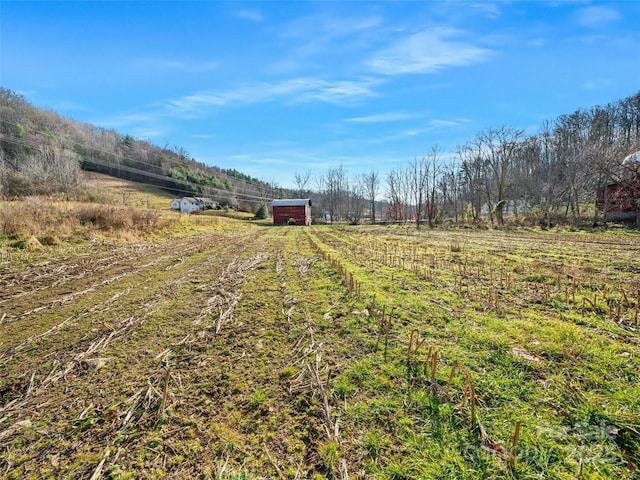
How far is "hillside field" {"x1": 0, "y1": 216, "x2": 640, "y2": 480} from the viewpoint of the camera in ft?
7.24

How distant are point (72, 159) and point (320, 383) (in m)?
49.0

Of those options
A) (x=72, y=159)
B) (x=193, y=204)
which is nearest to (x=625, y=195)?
(x=72, y=159)

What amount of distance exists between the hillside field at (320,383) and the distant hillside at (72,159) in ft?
89.6

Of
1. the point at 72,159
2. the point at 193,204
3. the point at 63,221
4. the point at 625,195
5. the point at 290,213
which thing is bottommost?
the point at 63,221

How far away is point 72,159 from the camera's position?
36.5 meters

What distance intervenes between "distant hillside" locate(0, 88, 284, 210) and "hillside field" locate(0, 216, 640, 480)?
27318 millimetres

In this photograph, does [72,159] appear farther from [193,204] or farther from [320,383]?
[320,383]

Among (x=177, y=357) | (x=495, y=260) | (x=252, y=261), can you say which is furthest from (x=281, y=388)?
(x=495, y=260)

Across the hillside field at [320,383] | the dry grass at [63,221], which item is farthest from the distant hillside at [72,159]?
the hillside field at [320,383]

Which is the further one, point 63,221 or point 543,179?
point 543,179

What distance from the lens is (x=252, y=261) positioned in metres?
10.7

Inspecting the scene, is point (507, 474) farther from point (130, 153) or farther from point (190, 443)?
point (130, 153)

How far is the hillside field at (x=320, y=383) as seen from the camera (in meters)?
2.21

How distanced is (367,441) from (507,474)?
3.50 ft
